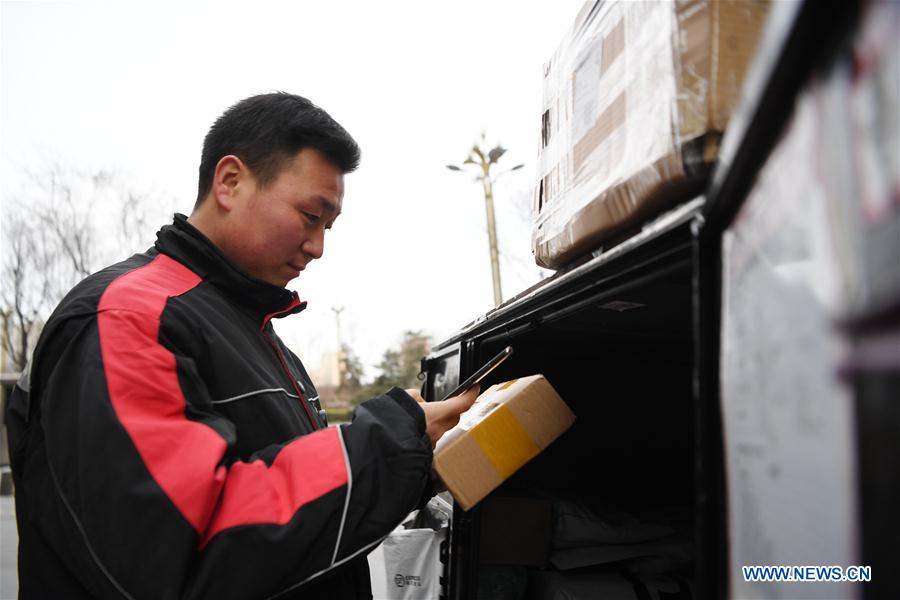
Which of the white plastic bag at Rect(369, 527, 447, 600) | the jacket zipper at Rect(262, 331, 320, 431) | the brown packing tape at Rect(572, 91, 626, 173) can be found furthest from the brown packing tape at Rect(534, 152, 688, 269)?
the white plastic bag at Rect(369, 527, 447, 600)

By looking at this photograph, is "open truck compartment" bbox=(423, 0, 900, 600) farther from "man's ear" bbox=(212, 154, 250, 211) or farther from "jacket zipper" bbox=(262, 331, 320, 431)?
"man's ear" bbox=(212, 154, 250, 211)

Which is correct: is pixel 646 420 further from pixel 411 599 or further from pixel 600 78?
pixel 600 78

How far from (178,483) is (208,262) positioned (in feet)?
2.16

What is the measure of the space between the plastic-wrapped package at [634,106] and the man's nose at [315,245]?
637 mm

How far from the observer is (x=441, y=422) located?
1729mm

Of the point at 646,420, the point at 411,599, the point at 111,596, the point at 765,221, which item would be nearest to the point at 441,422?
the point at 111,596

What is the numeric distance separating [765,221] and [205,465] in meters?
1.03

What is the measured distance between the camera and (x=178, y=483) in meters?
1.18

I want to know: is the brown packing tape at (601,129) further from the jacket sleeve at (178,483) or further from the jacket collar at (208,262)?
the jacket collar at (208,262)

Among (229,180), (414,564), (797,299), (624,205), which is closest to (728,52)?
(624,205)

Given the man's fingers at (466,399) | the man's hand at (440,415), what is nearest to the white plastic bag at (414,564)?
the man's fingers at (466,399)

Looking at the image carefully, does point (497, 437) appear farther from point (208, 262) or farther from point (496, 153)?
point (496, 153)

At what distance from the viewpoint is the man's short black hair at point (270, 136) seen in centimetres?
172

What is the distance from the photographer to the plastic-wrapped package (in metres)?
1.03
